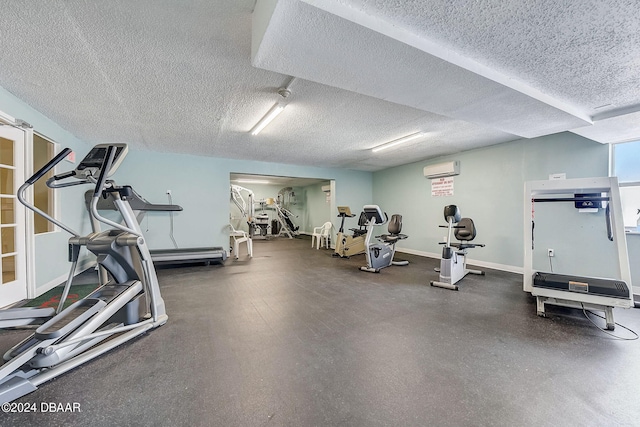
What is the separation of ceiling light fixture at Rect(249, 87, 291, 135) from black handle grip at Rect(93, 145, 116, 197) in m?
1.53

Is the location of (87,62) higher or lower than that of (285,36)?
higher

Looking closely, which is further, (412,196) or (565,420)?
(412,196)

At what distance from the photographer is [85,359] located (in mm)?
1573

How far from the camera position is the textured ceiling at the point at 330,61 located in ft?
4.39

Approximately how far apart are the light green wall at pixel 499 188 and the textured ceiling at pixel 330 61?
0.49 m

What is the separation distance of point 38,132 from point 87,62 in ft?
6.17

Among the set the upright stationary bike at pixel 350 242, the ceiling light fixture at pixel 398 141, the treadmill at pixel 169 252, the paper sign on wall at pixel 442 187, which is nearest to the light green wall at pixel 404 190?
the paper sign on wall at pixel 442 187

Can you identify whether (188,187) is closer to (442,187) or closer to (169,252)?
(169,252)

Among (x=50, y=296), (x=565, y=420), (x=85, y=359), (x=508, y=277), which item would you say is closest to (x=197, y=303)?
(x=85, y=359)

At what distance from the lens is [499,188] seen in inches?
171

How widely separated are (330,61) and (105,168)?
1.84 metres

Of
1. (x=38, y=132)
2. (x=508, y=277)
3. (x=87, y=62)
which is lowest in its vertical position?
(x=508, y=277)

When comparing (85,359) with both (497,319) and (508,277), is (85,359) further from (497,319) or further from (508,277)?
(508,277)

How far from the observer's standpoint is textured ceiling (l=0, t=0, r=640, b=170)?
134 cm
